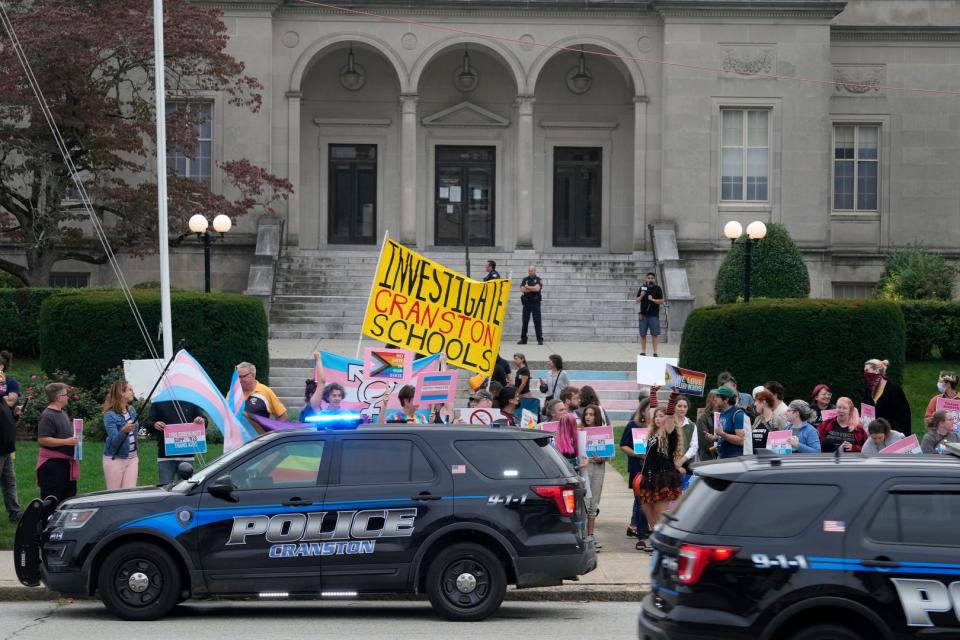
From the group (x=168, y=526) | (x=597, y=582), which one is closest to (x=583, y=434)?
(x=597, y=582)

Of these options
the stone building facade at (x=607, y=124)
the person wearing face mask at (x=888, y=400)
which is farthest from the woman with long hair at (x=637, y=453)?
the stone building facade at (x=607, y=124)

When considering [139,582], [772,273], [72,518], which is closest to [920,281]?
[772,273]

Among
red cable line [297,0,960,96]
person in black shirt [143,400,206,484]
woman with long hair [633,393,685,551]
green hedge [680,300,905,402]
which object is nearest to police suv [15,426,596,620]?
woman with long hair [633,393,685,551]

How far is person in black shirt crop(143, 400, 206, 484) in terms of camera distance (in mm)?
14500

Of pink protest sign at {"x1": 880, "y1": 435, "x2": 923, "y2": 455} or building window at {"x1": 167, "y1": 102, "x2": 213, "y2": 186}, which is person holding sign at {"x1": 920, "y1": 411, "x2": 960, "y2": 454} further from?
building window at {"x1": 167, "y1": 102, "x2": 213, "y2": 186}

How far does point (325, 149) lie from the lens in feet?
128

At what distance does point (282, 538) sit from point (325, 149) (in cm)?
2842

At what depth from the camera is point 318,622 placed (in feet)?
37.6

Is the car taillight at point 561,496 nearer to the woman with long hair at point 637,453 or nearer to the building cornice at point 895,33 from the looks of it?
the woman with long hair at point 637,453

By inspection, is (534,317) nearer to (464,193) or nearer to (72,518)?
(464,193)

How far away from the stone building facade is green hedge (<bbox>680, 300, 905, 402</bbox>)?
13.6m

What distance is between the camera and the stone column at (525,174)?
118 ft

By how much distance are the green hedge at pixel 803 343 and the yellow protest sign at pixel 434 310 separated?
4.53m

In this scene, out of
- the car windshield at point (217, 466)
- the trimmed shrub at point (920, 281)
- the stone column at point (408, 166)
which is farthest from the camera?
the stone column at point (408, 166)
